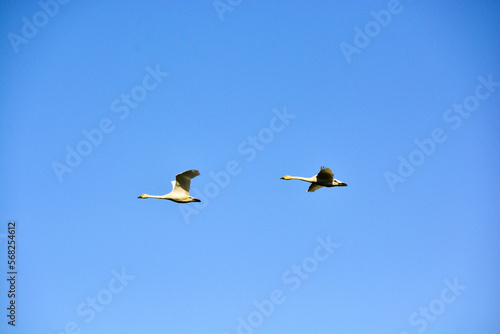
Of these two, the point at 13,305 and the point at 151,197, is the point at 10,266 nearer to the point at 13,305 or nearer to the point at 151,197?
the point at 13,305

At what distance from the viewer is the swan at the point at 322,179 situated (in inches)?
2045

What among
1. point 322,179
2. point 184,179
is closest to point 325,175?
point 322,179

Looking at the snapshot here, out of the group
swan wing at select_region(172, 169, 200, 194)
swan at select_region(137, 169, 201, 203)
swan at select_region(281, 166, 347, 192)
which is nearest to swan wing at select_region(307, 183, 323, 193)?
swan at select_region(281, 166, 347, 192)

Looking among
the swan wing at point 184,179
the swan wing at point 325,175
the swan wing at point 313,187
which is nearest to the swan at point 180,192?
the swan wing at point 184,179

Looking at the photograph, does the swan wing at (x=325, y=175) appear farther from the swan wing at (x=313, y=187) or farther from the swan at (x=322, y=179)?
the swan wing at (x=313, y=187)

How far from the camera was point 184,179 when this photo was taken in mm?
48750

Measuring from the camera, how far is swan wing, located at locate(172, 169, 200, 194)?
157ft

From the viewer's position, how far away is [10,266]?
47.4 metres

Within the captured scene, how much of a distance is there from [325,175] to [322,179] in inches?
36.3

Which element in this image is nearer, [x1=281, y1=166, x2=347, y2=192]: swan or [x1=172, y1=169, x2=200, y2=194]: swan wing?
[x1=172, y1=169, x2=200, y2=194]: swan wing

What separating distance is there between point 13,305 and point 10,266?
8.37ft

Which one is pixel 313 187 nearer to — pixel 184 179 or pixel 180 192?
pixel 180 192

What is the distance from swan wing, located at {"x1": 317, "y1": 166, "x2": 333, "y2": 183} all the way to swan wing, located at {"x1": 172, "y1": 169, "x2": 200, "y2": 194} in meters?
8.50

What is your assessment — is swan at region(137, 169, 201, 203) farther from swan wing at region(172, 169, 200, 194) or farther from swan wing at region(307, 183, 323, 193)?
swan wing at region(307, 183, 323, 193)
